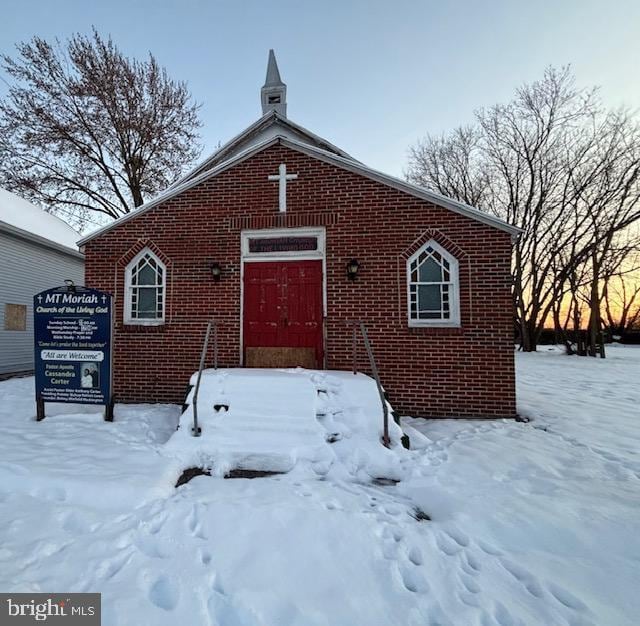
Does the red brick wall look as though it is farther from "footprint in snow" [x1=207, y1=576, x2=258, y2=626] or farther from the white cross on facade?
"footprint in snow" [x1=207, y1=576, x2=258, y2=626]

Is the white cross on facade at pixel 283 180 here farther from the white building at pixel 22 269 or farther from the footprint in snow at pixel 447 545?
the white building at pixel 22 269

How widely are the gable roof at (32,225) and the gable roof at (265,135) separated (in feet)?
18.3

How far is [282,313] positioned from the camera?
249 inches

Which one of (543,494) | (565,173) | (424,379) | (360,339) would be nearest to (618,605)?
(543,494)

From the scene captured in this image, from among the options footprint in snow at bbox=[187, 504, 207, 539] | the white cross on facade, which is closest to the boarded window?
the white cross on facade

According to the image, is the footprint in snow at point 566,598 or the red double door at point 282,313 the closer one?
the footprint in snow at point 566,598

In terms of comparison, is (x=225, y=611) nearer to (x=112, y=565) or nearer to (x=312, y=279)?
(x=112, y=565)

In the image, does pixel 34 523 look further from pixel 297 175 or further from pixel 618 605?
pixel 297 175

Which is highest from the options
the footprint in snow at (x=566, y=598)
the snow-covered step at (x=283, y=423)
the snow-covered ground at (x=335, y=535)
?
the snow-covered step at (x=283, y=423)

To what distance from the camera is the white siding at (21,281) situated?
10.4 m

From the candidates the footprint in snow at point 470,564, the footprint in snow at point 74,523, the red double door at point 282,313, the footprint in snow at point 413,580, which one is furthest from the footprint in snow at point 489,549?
the red double door at point 282,313
